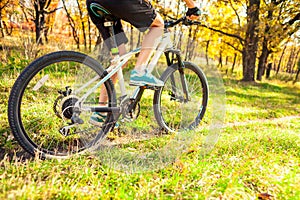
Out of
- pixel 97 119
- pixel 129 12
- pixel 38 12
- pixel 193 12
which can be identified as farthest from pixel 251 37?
pixel 97 119

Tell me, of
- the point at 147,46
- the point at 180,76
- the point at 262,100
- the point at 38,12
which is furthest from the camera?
the point at 38,12

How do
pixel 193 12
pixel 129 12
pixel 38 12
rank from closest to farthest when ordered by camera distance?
pixel 129 12
pixel 193 12
pixel 38 12

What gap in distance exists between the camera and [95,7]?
267cm

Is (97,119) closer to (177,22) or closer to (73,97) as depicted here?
(73,97)

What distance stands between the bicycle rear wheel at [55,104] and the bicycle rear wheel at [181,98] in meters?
0.85

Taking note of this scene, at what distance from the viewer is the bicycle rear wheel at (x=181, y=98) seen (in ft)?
11.5

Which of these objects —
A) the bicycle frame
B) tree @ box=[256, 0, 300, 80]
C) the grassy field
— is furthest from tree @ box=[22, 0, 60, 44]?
tree @ box=[256, 0, 300, 80]

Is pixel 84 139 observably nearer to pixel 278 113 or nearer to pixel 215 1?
pixel 278 113

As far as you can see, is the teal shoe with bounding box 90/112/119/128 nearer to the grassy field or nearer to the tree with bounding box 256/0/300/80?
the grassy field

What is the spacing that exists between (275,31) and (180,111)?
369 inches

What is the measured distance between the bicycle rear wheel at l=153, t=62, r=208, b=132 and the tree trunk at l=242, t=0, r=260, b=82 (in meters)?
8.92

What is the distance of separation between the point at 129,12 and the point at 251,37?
11.0 metres

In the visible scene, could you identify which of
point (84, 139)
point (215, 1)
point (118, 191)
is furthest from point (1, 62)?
point (215, 1)

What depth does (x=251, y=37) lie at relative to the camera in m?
12.3
